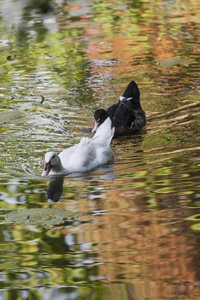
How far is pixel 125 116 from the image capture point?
24.3 ft

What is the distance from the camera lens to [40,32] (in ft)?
41.2

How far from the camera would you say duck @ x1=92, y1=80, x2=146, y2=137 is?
6.98 meters

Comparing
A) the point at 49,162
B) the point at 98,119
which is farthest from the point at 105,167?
the point at 98,119

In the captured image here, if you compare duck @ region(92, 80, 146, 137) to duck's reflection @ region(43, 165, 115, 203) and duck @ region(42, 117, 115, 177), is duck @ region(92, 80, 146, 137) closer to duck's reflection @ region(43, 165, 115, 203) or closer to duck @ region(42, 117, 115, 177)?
duck @ region(42, 117, 115, 177)

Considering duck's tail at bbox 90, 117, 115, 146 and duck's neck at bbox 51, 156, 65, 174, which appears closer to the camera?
duck's neck at bbox 51, 156, 65, 174

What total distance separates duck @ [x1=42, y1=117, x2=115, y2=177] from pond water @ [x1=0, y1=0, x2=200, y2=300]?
11cm

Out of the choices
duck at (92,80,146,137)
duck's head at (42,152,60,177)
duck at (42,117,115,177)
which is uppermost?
duck's head at (42,152,60,177)

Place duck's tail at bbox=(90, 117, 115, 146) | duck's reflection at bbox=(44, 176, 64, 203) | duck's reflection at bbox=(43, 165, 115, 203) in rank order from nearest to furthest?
1. duck's reflection at bbox=(44, 176, 64, 203)
2. duck's reflection at bbox=(43, 165, 115, 203)
3. duck's tail at bbox=(90, 117, 115, 146)

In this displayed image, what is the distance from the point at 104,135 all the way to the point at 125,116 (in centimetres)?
117

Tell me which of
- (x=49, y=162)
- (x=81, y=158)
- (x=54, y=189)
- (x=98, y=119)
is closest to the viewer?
(x=54, y=189)

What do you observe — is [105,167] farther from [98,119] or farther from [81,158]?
[98,119]

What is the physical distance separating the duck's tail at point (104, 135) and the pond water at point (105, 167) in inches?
10.1

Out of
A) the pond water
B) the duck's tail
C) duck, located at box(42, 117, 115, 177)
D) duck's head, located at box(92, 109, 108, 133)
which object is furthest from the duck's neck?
duck's head, located at box(92, 109, 108, 133)

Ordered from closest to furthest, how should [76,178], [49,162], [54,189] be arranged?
[54,189]
[49,162]
[76,178]
